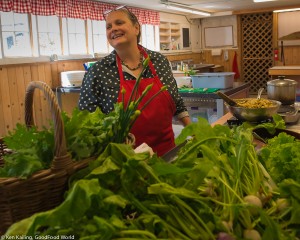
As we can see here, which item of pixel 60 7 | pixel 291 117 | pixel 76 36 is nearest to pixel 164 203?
pixel 291 117

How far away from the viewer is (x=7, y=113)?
13.9 ft

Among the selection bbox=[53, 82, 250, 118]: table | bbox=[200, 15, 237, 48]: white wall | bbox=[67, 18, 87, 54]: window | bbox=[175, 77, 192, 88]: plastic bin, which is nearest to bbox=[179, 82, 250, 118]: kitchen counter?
bbox=[53, 82, 250, 118]: table

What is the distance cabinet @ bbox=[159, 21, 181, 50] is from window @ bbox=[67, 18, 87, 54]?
230 centimetres

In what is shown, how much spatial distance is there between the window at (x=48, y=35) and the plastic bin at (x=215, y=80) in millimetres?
2371

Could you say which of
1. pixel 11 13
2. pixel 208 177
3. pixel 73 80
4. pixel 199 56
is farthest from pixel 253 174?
pixel 199 56

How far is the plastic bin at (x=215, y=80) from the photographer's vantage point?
3.29 metres

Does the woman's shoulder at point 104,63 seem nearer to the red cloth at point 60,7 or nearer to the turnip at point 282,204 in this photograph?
the turnip at point 282,204

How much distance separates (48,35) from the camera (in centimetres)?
480

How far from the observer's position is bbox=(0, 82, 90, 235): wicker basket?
66 centimetres

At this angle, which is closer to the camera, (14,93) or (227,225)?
(227,225)

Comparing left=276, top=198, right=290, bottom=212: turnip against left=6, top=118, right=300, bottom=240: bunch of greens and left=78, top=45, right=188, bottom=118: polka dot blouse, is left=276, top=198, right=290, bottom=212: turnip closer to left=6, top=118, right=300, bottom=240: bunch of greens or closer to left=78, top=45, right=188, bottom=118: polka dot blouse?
left=6, top=118, right=300, bottom=240: bunch of greens

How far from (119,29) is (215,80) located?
5.85 feet

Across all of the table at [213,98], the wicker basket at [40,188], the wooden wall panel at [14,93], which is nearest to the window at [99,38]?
the wooden wall panel at [14,93]

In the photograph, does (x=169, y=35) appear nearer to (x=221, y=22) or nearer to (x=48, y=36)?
(x=221, y=22)
